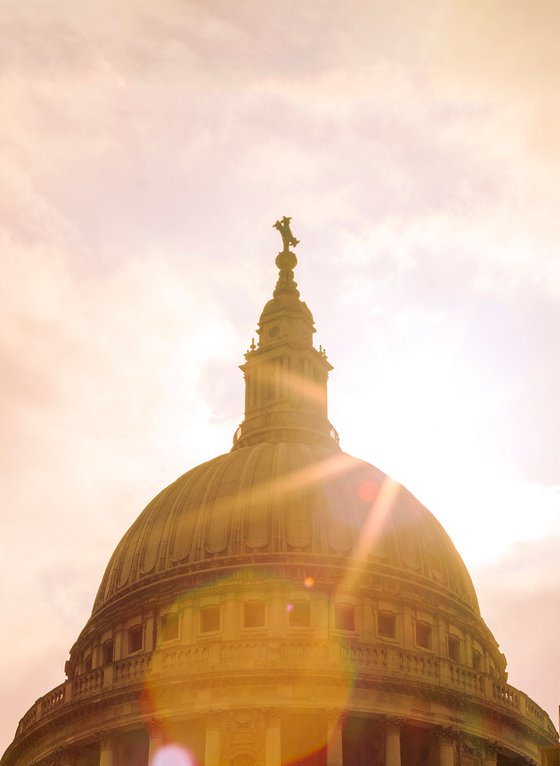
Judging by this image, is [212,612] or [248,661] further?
[212,612]

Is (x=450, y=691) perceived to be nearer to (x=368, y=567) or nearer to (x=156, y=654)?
(x=368, y=567)

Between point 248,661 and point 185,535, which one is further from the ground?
point 185,535

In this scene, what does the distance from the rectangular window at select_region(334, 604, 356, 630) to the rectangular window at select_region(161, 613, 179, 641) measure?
8.66m

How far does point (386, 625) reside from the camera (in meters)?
86.0

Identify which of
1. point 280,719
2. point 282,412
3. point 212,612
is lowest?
point 280,719

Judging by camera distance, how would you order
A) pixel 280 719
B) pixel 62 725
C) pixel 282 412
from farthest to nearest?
1. pixel 282 412
2. pixel 62 725
3. pixel 280 719

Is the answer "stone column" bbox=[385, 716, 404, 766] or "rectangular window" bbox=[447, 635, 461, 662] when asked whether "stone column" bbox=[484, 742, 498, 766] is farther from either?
"rectangular window" bbox=[447, 635, 461, 662]

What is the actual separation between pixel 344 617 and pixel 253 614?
16.3 feet

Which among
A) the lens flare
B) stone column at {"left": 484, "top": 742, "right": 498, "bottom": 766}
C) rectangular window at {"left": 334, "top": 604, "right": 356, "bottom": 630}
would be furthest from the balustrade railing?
stone column at {"left": 484, "top": 742, "right": 498, "bottom": 766}

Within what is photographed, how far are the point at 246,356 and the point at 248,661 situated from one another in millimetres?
29183

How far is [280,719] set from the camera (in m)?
77.4

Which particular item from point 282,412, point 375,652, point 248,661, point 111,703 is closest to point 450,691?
point 375,652

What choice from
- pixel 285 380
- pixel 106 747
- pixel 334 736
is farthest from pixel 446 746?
pixel 285 380

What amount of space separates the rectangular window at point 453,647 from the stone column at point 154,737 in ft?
60.2
